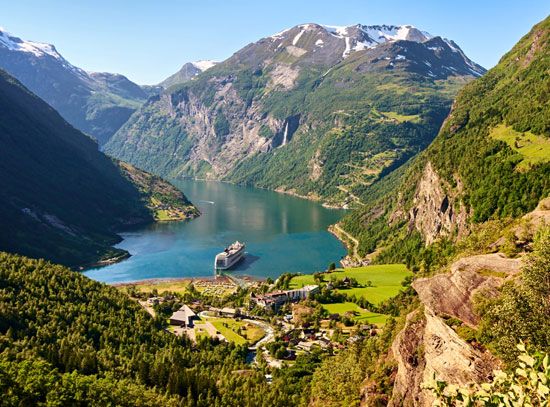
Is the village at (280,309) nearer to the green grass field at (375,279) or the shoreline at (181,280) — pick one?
the green grass field at (375,279)

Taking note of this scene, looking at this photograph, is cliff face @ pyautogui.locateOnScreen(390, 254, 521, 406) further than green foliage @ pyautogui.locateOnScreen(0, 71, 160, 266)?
No

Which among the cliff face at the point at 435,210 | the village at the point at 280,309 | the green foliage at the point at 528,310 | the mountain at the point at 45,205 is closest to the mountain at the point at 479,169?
the cliff face at the point at 435,210

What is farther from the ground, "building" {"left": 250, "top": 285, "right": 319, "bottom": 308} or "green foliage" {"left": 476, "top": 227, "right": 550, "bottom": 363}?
"green foliage" {"left": 476, "top": 227, "right": 550, "bottom": 363}

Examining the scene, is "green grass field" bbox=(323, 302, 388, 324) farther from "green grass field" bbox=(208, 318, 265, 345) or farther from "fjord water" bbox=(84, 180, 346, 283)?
"fjord water" bbox=(84, 180, 346, 283)

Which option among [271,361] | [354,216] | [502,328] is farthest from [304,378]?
[354,216]

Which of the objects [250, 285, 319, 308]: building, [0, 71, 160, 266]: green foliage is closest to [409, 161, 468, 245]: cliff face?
[250, 285, 319, 308]: building

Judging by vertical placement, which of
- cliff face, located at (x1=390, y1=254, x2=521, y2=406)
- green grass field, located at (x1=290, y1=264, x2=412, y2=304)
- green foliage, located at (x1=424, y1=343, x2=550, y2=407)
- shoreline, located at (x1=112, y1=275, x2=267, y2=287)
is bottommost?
shoreline, located at (x1=112, y1=275, x2=267, y2=287)

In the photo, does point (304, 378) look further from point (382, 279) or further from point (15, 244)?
point (15, 244)
